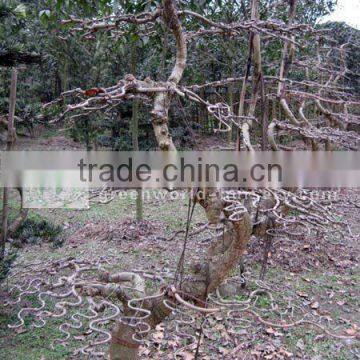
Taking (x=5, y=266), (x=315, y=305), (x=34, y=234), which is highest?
(x=34, y=234)

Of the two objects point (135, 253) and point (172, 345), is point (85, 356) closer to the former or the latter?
point (172, 345)

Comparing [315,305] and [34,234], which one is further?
[315,305]

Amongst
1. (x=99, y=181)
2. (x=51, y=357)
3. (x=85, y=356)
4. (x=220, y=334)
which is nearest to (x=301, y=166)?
(x=220, y=334)

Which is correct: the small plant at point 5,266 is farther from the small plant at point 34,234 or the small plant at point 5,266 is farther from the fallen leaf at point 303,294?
the fallen leaf at point 303,294

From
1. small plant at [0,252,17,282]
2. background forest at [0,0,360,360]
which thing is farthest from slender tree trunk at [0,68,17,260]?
small plant at [0,252,17,282]

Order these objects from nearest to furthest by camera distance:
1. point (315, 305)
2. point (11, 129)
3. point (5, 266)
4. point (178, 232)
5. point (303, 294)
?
point (11, 129) → point (178, 232) → point (5, 266) → point (315, 305) → point (303, 294)

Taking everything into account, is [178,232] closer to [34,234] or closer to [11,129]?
[34,234]

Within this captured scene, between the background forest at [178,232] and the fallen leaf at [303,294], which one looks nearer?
the background forest at [178,232]

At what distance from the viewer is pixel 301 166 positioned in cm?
182

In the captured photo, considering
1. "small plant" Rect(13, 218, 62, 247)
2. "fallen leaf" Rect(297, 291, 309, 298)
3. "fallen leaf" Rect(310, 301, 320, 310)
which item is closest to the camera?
"small plant" Rect(13, 218, 62, 247)

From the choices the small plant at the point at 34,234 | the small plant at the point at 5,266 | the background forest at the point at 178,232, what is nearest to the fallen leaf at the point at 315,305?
the background forest at the point at 178,232

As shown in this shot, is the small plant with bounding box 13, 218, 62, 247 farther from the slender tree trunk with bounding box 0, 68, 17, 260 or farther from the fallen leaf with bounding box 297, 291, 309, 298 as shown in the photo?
the fallen leaf with bounding box 297, 291, 309, 298

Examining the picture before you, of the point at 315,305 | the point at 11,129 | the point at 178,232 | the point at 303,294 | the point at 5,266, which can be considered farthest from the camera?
the point at 303,294

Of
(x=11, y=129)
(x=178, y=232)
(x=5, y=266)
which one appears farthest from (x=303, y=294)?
(x=11, y=129)
